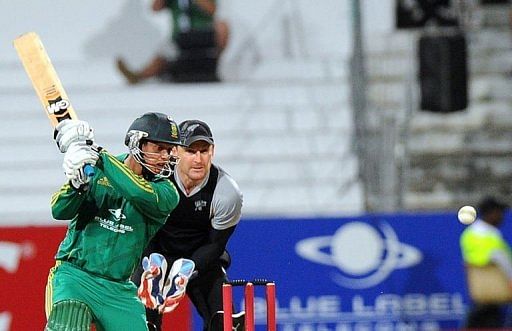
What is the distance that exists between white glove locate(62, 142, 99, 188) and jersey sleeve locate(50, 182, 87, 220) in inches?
2.8

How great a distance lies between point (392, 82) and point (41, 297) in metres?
4.44

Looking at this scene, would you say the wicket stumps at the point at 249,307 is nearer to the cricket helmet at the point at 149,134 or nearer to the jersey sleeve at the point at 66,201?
the cricket helmet at the point at 149,134

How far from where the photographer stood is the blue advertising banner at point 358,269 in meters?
11.2

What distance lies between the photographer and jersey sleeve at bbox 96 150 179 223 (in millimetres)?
6129

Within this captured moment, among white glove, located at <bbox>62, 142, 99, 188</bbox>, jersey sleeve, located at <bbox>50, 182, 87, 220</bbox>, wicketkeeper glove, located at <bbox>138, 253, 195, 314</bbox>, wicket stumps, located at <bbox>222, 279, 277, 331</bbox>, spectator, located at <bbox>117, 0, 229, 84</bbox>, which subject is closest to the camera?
white glove, located at <bbox>62, 142, 99, 188</bbox>

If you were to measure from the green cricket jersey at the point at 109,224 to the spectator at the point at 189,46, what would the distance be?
7018mm

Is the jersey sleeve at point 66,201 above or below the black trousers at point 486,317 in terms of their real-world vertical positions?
above

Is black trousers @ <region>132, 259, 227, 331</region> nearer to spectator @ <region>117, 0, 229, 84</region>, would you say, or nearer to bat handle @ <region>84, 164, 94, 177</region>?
bat handle @ <region>84, 164, 94, 177</region>

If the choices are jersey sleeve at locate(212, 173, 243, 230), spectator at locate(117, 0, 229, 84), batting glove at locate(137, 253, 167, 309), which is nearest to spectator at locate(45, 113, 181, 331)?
batting glove at locate(137, 253, 167, 309)

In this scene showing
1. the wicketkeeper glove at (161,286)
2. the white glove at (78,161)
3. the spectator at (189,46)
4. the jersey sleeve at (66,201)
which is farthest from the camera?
the spectator at (189,46)

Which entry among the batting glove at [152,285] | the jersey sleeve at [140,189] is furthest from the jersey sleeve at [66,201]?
the batting glove at [152,285]

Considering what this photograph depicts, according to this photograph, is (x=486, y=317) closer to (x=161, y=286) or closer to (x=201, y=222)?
(x=201, y=222)

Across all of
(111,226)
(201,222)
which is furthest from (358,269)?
(111,226)

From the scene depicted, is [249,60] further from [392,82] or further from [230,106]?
[392,82]
